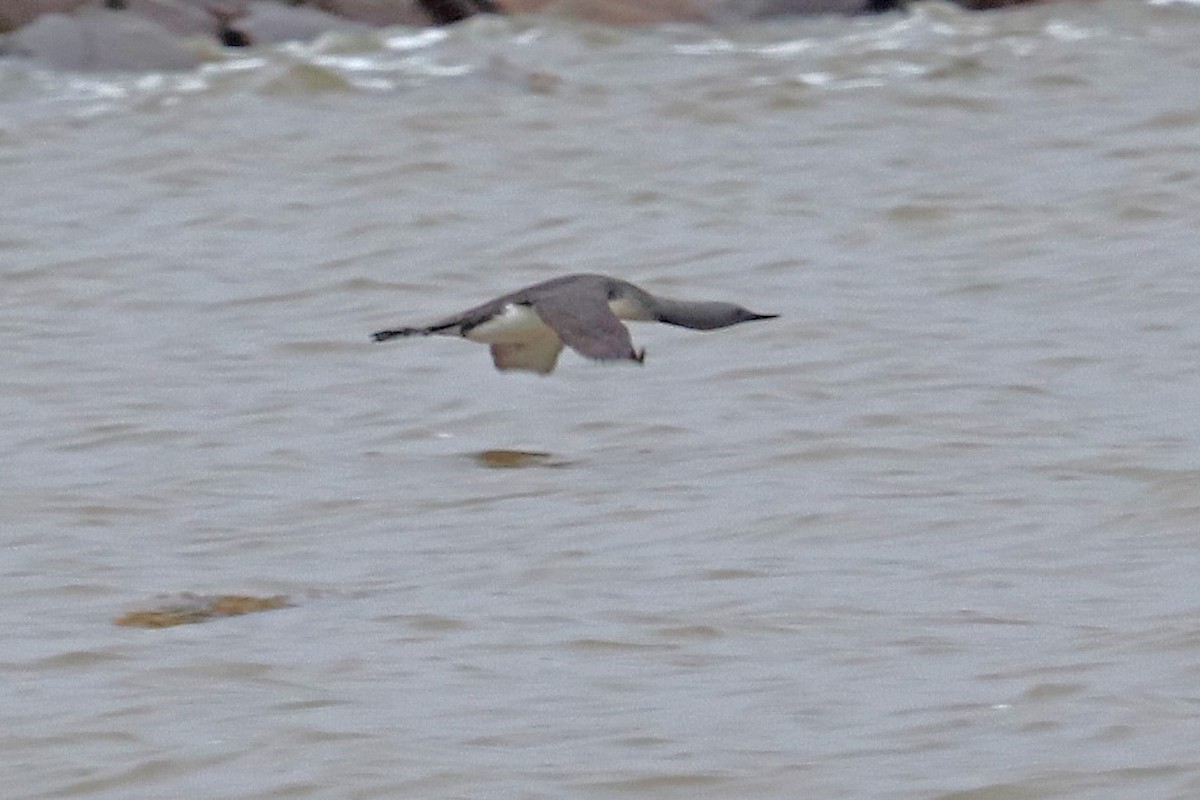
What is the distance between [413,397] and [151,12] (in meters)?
9.76

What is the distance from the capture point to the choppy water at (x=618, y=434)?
18.9 feet

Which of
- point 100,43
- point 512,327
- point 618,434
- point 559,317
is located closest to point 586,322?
point 559,317

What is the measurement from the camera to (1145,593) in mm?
6754

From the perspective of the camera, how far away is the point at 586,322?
8312 mm

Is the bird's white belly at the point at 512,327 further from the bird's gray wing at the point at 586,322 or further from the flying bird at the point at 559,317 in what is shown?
the bird's gray wing at the point at 586,322

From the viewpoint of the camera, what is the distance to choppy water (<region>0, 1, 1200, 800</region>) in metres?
5.77

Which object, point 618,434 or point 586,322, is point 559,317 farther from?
point 618,434

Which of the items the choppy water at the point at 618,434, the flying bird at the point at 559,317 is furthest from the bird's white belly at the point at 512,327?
the choppy water at the point at 618,434

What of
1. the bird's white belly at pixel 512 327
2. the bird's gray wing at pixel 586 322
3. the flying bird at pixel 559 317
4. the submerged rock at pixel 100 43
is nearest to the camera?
the bird's gray wing at pixel 586 322

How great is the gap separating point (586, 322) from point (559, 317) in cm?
12

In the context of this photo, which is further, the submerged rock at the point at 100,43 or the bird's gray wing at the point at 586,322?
the submerged rock at the point at 100,43

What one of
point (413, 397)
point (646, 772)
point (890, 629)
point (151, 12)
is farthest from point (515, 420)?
point (151, 12)

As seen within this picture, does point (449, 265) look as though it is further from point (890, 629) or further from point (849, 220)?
point (890, 629)

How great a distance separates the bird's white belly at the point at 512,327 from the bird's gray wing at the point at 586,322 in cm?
18
